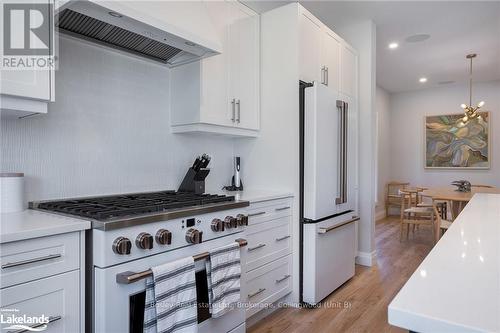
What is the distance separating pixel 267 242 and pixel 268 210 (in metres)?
0.23

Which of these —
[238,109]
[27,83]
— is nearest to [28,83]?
[27,83]

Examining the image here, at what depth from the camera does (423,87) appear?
6.72 m

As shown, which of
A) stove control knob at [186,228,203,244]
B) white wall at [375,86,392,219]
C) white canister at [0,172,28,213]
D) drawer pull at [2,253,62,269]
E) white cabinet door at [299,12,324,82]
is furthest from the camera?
white wall at [375,86,392,219]

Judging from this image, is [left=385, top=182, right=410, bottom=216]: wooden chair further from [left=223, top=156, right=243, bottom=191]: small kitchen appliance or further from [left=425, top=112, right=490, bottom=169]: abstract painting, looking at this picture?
[left=223, top=156, right=243, bottom=191]: small kitchen appliance

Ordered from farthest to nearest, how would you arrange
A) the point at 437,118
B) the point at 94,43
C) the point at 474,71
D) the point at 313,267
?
the point at 437,118 → the point at 474,71 → the point at 313,267 → the point at 94,43

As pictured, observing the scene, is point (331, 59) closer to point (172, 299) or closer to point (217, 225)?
point (217, 225)

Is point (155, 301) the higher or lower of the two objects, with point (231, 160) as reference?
lower

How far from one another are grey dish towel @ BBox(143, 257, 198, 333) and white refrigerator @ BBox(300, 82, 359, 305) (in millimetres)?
1227

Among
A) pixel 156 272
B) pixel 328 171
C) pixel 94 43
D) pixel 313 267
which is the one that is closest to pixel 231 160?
pixel 328 171

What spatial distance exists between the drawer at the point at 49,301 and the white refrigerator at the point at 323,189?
171 centimetres

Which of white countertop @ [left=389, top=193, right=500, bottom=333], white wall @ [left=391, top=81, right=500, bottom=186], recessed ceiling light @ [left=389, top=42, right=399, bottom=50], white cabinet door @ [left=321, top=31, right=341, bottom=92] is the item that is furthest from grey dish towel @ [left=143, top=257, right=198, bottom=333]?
white wall @ [left=391, top=81, right=500, bottom=186]

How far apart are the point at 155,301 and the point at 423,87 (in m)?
7.05

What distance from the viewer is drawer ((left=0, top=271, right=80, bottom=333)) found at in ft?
3.51

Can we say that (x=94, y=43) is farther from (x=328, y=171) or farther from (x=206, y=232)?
(x=328, y=171)
